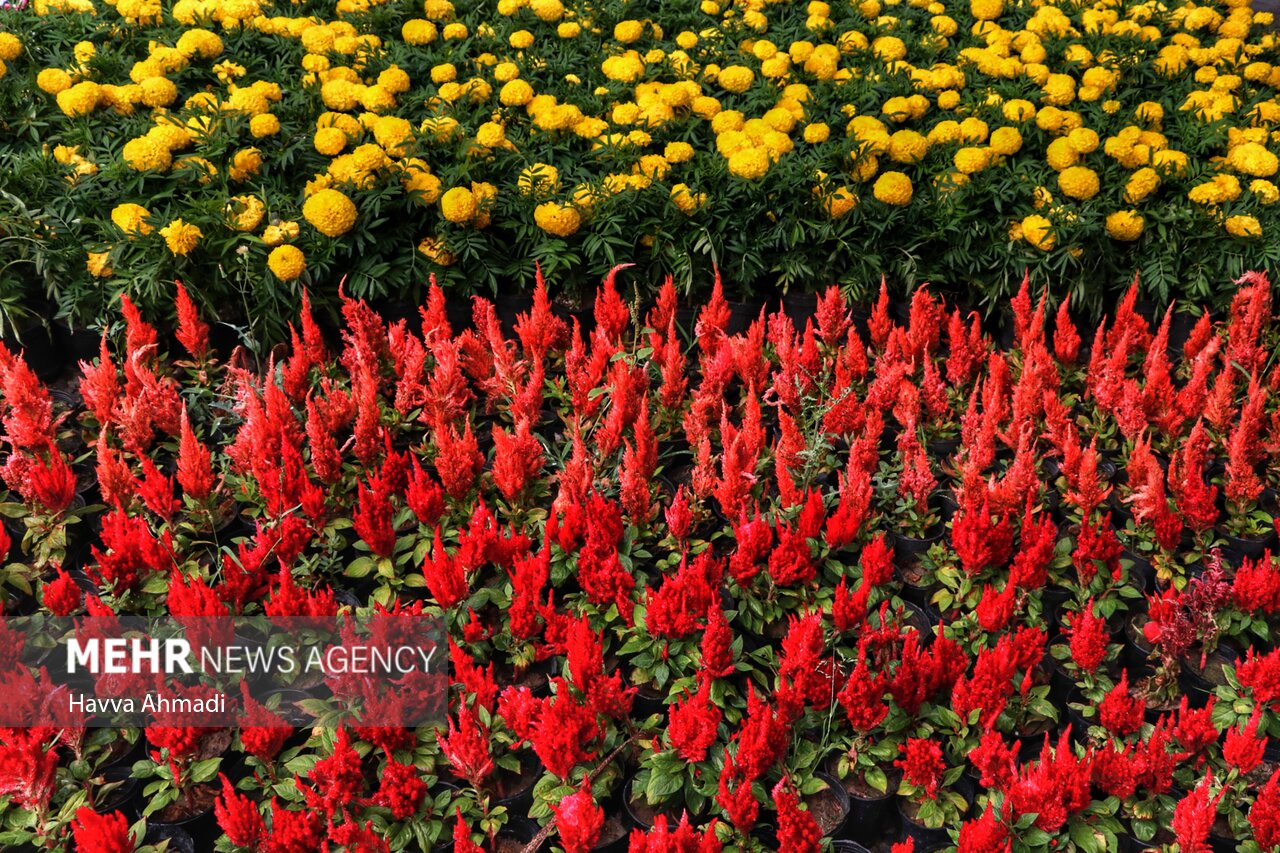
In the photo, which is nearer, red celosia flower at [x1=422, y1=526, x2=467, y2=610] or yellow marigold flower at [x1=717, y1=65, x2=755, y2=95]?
red celosia flower at [x1=422, y1=526, x2=467, y2=610]

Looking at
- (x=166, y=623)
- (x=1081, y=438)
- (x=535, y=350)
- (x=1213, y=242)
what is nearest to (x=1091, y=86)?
(x=1213, y=242)

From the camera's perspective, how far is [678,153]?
14.2 ft

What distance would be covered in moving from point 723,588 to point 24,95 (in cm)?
359

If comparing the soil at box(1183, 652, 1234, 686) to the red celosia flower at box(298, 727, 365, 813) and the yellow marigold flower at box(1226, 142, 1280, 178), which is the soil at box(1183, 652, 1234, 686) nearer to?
the red celosia flower at box(298, 727, 365, 813)

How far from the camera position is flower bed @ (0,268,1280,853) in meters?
2.32

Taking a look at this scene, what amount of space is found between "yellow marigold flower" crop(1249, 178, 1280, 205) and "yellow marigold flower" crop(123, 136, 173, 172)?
4.25 meters

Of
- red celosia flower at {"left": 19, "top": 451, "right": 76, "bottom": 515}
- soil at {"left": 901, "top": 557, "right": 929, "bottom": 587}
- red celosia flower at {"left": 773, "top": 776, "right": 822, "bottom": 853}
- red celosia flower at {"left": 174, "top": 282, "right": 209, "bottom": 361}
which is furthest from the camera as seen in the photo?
red celosia flower at {"left": 174, "top": 282, "right": 209, "bottom": 361}

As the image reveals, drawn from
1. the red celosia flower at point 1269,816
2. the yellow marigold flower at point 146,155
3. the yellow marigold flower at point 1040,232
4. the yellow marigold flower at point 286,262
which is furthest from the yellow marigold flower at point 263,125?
the red celosia flower at point 1269,816

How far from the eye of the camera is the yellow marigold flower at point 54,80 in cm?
430

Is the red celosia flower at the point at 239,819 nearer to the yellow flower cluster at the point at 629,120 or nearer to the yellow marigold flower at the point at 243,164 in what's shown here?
the yellow flower cluster at the point at 629,120

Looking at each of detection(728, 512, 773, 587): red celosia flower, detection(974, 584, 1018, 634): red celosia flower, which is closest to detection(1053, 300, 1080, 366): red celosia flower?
detection(974, 584, 1018, 634): red celosia flower

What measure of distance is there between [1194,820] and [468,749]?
1473mm

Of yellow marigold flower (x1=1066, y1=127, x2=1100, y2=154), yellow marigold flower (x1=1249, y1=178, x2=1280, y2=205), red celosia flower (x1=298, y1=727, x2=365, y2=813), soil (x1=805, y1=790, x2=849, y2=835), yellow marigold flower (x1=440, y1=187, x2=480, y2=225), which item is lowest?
soil (x1=805, y1=790, x2=849, y2=835)
